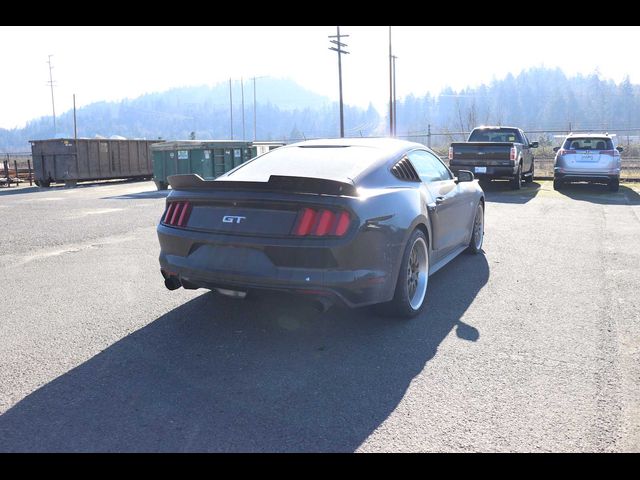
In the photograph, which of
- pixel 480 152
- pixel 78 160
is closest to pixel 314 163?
pixel 480 152

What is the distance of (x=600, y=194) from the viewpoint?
51.6ft

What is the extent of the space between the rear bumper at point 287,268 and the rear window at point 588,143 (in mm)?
14147

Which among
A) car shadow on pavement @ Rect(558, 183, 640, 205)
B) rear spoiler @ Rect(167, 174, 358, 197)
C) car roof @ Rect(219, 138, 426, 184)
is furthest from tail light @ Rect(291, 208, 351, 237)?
car shadow on pavement @ Rect(558, 183, 640, 205)

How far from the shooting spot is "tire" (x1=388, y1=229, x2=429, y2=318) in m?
4.48

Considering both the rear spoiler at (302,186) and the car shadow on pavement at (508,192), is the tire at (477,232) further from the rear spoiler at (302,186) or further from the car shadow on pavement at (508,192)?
the car shadow on pavement at (508,192)

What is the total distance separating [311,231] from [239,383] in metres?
1.14

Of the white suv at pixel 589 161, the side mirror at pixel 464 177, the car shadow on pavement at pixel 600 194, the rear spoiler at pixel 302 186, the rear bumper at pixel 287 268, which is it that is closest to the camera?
the rear bumper at pixel 287 268

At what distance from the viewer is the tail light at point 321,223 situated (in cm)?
395

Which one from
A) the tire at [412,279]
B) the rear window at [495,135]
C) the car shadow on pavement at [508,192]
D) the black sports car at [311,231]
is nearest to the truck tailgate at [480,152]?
the car shadow on pavement at [508,192]

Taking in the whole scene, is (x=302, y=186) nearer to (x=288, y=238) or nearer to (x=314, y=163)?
(x=288, y=238)

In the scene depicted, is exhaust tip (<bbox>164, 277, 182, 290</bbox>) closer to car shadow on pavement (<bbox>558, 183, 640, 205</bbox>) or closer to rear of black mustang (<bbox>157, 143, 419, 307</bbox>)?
rear of black mustang (<bbox>157, 143, 419, 307</bbox>)
